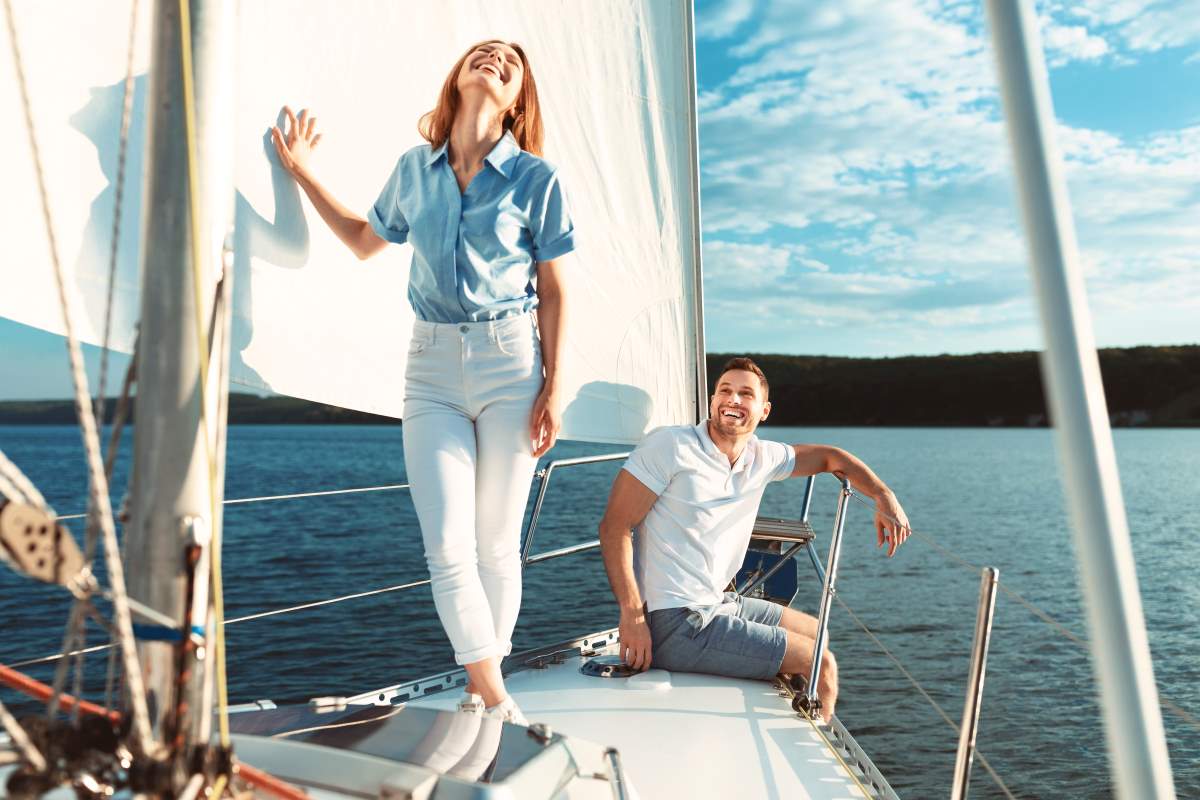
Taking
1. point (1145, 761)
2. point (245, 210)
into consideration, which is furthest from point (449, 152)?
point (1145, 761)

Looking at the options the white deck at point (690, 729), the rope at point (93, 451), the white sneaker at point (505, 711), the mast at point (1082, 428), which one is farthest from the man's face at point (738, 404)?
the rope at point (93, 451)

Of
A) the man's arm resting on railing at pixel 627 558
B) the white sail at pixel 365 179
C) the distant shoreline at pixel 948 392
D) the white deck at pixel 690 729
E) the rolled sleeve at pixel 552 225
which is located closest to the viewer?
the white sail at pixel 365 179

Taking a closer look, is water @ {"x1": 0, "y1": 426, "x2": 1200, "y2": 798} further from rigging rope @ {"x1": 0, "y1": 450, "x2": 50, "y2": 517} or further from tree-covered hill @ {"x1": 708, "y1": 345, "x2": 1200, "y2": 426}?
tree-covered hill @ {"x1": 708, "y1": 345, "x2": 1200, "y2": 426}

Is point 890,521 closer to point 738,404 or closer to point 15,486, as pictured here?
point 738,404

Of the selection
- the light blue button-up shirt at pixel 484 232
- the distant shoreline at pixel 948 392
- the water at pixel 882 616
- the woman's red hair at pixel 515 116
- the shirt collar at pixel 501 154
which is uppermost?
the distant shoreline at pixel 948 392

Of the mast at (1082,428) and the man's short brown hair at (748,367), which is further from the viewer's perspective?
the man's short brown hair at (748,367)

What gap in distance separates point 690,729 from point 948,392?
48.9 meters

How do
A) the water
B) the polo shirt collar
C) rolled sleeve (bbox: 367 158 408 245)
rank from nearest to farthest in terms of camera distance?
rolled sleeve (bbox: 367 158 408 245), the polo shirt collar, the water

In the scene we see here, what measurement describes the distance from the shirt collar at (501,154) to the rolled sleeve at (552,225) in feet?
0.29

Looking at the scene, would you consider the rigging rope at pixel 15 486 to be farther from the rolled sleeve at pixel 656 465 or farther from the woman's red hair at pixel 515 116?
the rolled sleeve at pixel 656 465

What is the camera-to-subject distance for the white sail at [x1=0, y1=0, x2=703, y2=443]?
5.41ft

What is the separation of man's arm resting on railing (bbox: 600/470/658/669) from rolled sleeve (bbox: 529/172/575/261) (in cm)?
70

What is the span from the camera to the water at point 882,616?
21.7ft

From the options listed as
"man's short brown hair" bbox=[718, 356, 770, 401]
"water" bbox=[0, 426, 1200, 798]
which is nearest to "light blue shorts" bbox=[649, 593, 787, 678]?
"man's short brown hair" bbox=[718, 356, 770, 401]
